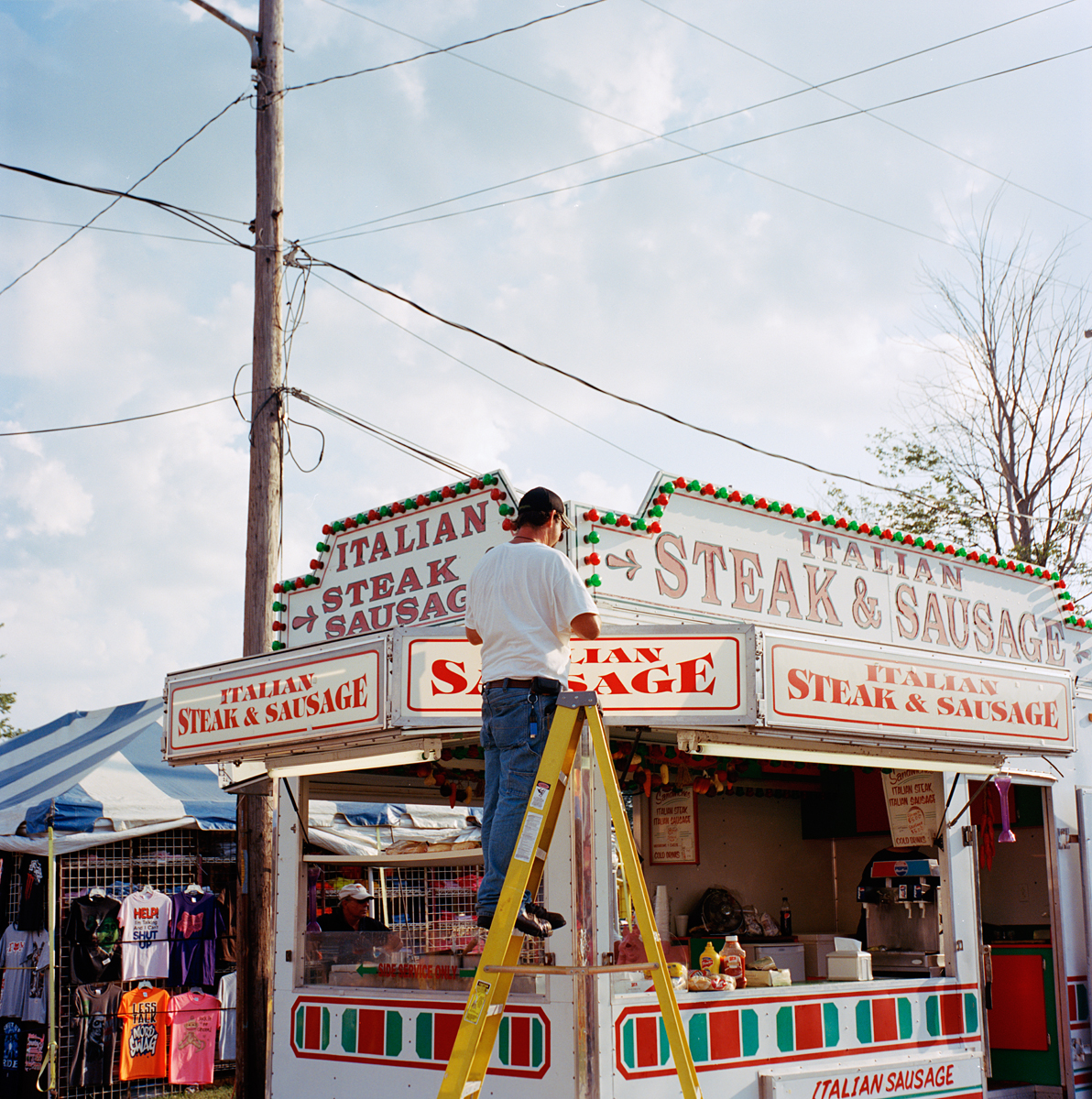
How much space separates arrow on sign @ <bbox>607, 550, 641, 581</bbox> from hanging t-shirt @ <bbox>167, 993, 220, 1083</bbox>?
7395 mm

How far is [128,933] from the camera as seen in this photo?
11.1m

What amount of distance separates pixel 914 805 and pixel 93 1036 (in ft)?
24.6

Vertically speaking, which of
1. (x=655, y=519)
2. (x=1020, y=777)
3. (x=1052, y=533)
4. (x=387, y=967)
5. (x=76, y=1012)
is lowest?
(x=76, y=1012)

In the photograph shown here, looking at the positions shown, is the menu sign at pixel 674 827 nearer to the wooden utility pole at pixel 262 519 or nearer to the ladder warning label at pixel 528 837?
the wooden utility pole at pixel 262 519

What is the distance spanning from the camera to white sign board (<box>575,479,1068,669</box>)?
6863 mm

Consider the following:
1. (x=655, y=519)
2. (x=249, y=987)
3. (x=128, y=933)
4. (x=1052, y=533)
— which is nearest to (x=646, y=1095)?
(x=655, y=519)

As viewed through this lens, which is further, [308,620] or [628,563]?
[308,620]

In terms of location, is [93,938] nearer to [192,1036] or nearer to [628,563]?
[192,1036]

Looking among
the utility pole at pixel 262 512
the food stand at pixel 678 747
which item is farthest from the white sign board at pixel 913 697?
the utility pole at pixel 262 512

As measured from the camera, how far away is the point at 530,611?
4566 millimetres

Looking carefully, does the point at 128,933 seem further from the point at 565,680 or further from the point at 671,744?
the point at 565,680

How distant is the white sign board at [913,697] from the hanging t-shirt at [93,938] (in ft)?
25.2

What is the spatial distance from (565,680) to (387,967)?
3.32 metres

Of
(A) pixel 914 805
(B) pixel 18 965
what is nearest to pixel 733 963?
(A) pixel 914 805
